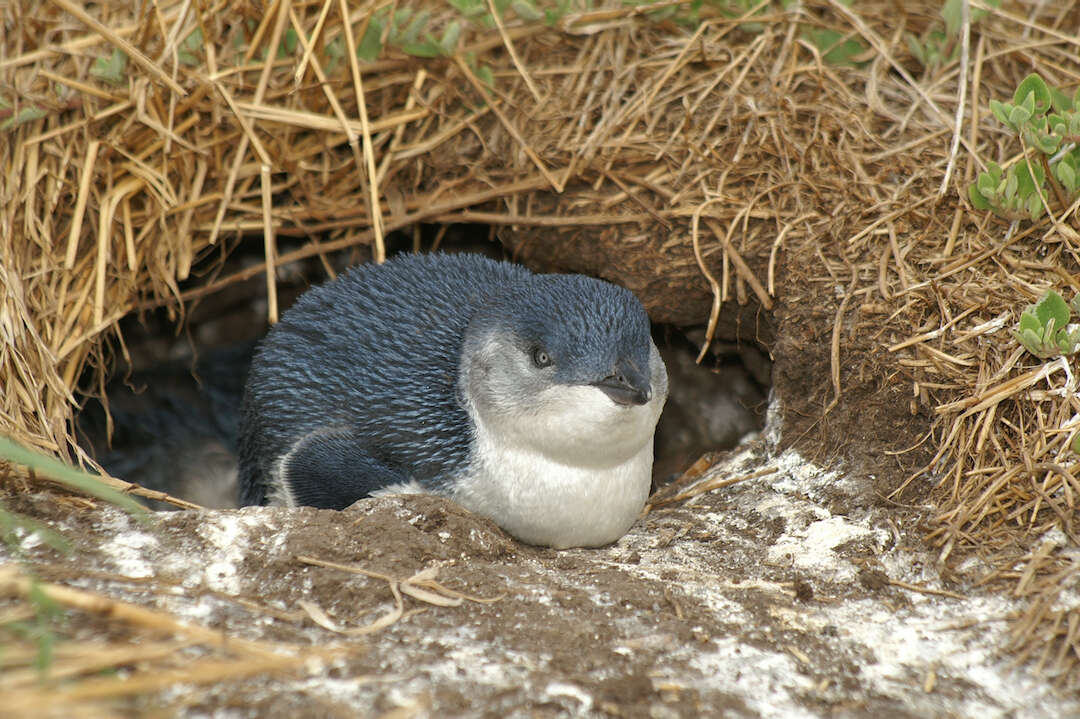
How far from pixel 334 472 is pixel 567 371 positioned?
975 millimetres

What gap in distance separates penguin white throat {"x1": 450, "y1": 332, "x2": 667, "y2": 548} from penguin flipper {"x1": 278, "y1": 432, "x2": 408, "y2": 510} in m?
0.31

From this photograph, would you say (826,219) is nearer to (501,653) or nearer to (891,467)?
(891,467)

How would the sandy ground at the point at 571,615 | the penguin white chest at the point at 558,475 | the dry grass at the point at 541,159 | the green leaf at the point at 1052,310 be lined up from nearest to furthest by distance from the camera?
1. the sandy ground at the point at 571,615
2. the green leaf at the point at 1052,310
3. the penguin white chest at the point at 558,475
4. the dry grass at the point at 541,159

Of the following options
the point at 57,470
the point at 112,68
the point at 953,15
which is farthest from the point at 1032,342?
the point at 112,68

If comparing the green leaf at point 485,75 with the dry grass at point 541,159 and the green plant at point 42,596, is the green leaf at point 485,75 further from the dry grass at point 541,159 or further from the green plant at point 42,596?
the green plant at point 42,596

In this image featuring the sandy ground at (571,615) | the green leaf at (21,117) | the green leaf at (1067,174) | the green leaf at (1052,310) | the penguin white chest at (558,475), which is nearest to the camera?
the sandy ground at (571,615)

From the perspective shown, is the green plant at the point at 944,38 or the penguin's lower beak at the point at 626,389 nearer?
the penguin's lower beak at the point at 626,389

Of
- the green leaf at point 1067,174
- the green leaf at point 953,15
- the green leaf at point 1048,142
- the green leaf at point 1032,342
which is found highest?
the green leaf at point 953,15

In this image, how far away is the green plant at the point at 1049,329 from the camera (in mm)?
3082

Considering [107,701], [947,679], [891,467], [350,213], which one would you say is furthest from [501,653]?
[350,213]

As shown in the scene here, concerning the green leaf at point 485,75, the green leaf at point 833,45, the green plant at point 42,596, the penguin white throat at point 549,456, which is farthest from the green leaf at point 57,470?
the green leaf at point 833,45

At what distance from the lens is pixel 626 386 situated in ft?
10.4

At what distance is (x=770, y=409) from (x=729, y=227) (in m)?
0.78

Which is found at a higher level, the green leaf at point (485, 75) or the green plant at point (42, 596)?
the green leaf at point (485, 75)
